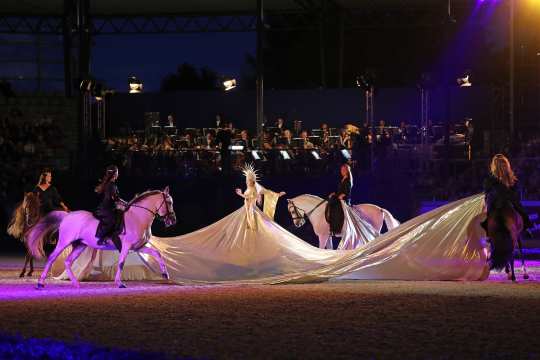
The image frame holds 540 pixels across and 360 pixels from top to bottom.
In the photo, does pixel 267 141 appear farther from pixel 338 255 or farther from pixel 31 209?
pixel 338 255

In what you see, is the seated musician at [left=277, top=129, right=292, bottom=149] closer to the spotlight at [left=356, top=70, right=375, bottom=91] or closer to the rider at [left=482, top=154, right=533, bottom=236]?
the spotlight at [left=356, top=70, right=375, bottom=91]

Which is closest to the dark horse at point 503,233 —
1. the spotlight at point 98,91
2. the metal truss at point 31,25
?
the spotlight at point 98,91

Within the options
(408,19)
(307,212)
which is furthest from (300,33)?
(307,212)

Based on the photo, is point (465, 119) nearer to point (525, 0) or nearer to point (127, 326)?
point (525, 0)

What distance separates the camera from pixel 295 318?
11.5m

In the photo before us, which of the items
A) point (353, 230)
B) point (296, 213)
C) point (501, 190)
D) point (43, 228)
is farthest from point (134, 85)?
point (501, 190)

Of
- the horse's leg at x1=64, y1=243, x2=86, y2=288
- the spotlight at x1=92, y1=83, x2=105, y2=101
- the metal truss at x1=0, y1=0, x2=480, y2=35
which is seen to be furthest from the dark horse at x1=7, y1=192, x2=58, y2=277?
the metal truss at x1=0, y1=0, x2=480, y2=35

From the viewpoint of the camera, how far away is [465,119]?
32.6 meters

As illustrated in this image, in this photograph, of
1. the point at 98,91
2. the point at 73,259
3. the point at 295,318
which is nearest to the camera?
the point at 295,318

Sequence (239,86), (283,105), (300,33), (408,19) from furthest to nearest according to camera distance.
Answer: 1. (239,86)
2. (300,33)
3. (408,19)
4. (283,105)

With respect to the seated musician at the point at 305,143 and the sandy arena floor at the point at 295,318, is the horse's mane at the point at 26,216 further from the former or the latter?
the seated musician at the point at 305,143

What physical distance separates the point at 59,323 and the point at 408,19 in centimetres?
2921

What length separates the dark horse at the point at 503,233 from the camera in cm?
1542

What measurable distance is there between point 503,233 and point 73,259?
6.84 m
